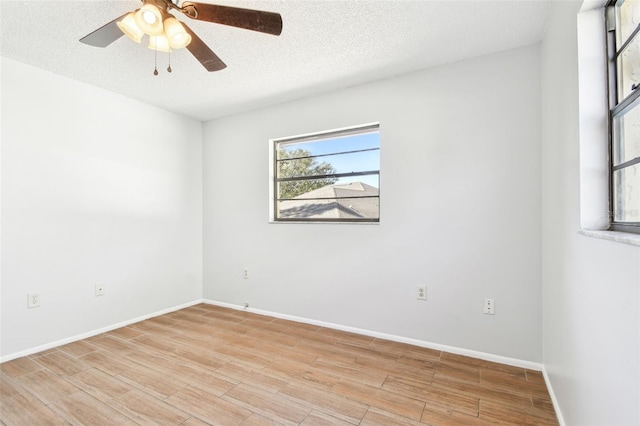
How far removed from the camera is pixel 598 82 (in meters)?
1.23

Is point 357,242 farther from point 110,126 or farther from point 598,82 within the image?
point 110,126

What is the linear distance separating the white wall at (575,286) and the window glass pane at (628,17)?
0.51ft

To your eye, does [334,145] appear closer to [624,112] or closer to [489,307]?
[489,307]

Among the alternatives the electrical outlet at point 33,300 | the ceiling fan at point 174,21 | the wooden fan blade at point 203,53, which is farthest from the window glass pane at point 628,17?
the electrical outlet at point 33,300

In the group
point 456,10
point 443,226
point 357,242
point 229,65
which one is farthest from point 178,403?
point 456,10

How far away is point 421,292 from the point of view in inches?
98.3

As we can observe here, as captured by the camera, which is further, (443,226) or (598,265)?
(443,226)

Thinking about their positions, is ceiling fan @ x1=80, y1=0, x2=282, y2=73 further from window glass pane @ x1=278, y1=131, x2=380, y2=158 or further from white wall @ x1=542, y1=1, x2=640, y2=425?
window glass pane @ x1=278, y1=131, x2=380, y2=158

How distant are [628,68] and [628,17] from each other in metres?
0.20

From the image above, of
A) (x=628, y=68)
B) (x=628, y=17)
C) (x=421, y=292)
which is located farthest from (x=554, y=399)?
(x=628, y=17)

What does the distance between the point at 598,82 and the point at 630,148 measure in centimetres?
35

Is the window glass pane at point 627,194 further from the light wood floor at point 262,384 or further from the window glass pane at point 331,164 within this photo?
the window glass pane at point 331,164

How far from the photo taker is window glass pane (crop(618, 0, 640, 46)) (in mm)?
1046

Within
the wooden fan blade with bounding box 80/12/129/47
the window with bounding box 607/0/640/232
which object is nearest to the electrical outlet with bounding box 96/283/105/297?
the wooden fan blade with bounding box 80/12/129/47
